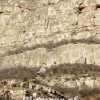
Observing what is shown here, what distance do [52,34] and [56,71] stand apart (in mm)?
10013

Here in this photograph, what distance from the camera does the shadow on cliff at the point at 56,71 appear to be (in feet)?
149

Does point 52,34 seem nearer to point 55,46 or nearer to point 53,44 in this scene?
point 53,44

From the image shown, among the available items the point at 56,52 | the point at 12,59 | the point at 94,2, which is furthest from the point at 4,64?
the point at 94,2

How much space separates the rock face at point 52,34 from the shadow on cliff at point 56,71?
98 centimetres

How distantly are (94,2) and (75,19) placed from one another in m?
3.90

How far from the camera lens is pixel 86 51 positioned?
158 feet

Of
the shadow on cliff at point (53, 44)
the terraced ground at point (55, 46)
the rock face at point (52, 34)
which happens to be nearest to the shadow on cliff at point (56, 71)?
the terraced ground at point (55, 46)

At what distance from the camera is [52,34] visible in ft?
182

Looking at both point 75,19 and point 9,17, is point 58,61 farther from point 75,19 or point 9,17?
point 9,17

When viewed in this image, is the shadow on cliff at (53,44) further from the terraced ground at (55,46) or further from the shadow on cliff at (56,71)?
the shadow on cliff at (56,71)

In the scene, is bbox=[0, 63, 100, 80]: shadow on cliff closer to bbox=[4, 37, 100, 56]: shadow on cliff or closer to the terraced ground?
the terraced ground

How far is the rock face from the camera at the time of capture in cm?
4916

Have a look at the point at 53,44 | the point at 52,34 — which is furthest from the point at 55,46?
the point at 52,34

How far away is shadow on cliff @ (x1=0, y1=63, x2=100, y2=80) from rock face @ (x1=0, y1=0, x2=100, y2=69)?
976 mm
